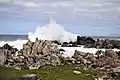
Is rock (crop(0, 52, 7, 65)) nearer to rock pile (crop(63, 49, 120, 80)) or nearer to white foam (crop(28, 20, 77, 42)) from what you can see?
rock pile (crop(63, 49, 120, 80))

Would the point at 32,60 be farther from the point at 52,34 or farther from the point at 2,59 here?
the point at 52,34

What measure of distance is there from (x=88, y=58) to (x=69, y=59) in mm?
A: 4398

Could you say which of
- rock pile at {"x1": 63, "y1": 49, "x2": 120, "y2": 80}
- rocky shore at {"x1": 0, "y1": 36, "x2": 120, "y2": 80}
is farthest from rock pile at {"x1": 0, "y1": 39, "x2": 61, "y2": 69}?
rock pile at {"x1": 63, "y1": 49, "x2": 120, "y2": 80}

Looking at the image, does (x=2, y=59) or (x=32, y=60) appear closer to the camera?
(x=2, y=59)

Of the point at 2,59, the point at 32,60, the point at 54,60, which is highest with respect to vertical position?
the point at 2,59

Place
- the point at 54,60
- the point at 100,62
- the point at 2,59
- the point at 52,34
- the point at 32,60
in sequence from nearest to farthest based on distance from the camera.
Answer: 1. the point at 2,59
2. the point at 32,60
3. the point at 54,60
4. the point at 100,62
5. the point at 52,34

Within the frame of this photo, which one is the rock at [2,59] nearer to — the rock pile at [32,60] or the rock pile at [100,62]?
the rock pile at [32,60]

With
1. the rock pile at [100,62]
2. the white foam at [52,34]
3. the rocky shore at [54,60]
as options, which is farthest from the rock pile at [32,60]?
the white foam at [52,34]

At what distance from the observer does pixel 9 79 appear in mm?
37344

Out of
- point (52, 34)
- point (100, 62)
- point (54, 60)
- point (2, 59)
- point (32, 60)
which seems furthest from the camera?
point (52, 34)

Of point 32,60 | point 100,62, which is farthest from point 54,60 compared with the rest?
point 100,62

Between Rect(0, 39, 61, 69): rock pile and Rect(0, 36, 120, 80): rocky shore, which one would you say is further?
Rect(0, 39, 61, 69): rock pile

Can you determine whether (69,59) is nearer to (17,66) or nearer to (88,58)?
(88,58)

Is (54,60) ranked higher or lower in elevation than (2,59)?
lower
